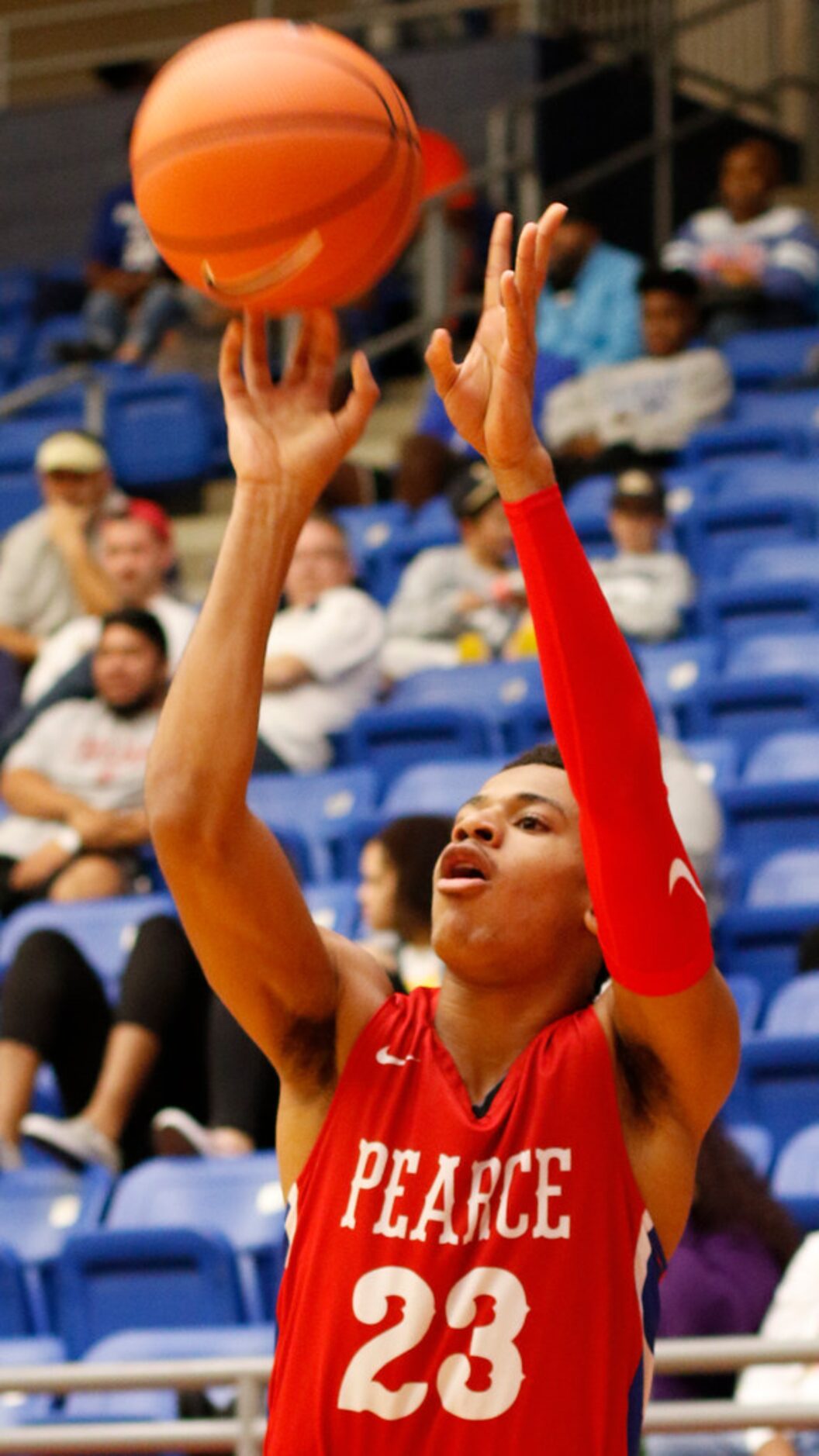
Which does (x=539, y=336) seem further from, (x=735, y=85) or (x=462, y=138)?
(x=735, y=85)

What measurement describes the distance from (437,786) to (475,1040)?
11.0 ft

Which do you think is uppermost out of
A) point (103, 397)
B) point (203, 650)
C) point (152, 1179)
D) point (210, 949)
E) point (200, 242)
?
point (200, 242)

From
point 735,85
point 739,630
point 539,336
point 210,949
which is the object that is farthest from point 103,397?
point 210,949

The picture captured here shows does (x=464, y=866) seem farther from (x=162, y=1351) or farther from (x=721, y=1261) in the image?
(x=162, y=1351)

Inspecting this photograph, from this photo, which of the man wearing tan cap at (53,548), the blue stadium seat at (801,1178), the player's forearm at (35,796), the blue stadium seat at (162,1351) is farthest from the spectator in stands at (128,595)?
the blue stadium seat at (801,1178)

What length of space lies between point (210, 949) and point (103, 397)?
7148mm

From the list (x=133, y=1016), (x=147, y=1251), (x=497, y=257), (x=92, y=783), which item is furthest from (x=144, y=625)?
(x=497, y=257)

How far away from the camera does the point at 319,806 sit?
5.59 meters

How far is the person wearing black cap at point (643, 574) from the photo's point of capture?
6.27 m

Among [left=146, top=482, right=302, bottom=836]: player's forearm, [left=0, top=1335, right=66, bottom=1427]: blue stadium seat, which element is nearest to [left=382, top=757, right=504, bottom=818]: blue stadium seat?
[left=0, top=1335, right=66, bottom=1427]: blue stadium seat

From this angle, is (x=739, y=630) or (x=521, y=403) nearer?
(x=521, y=403)

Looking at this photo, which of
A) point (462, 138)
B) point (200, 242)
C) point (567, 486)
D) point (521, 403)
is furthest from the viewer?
point (462, 138)

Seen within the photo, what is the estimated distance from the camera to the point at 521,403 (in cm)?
183

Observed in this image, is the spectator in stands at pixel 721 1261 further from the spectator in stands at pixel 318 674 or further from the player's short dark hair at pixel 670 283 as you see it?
the player's short dark hair at pixel 670 283
